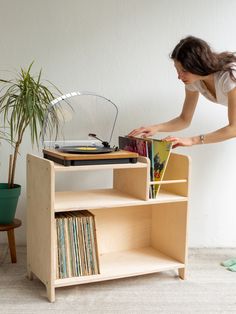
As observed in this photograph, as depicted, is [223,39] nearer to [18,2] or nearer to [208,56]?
→ [208,56]

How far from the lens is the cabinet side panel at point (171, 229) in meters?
2.17

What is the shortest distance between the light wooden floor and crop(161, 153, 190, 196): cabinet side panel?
0.40m

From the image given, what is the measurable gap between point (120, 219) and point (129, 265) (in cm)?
26

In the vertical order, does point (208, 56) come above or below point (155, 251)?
above

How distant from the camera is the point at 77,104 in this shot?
2232mm

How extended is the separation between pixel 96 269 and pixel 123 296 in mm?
158

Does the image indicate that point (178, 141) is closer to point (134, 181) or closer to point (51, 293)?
point (134, 181)

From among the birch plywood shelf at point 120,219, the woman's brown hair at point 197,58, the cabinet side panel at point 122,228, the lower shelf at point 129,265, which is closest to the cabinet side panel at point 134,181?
the birch plywood shelf at point 120,219

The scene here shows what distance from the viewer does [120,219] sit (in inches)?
91.6

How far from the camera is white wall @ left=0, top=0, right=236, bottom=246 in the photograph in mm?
2408

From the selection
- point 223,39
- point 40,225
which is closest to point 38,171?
point 40,225

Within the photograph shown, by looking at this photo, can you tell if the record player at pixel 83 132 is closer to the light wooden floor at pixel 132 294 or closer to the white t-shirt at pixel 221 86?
the white t-shirt at pixel 221 86

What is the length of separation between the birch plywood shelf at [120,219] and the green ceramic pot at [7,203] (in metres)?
0.12

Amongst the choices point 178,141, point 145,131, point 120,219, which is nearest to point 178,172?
point 178,141
